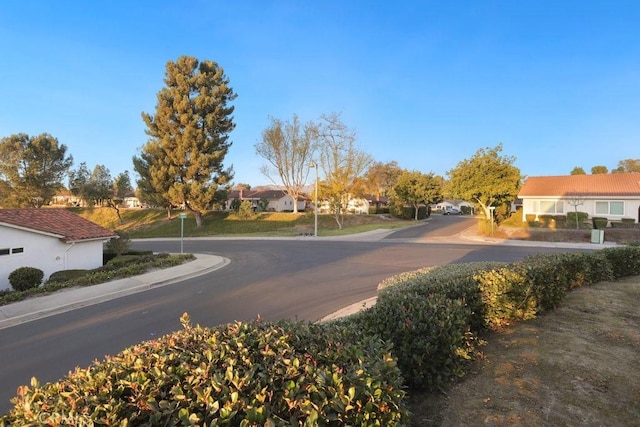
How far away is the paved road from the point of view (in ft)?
21.1

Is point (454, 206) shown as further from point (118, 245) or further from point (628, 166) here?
point (118, 245)

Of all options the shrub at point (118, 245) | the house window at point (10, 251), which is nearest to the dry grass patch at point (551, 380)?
the house window at point (10, 251)

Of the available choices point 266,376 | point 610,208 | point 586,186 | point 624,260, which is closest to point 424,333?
point 266,376

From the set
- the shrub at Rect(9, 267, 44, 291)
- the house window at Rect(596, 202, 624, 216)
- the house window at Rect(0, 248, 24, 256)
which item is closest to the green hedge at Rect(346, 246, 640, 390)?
the shrub at Rect(9, 267, 44, 291)

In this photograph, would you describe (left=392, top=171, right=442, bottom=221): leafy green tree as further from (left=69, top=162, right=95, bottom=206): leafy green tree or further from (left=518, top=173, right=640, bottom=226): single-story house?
(left=69, top=162, right=95, bottom=206): leafy green tree

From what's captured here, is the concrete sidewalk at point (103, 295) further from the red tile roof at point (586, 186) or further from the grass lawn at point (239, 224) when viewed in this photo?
the red tile roof at point (586, 186)

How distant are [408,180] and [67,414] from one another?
158 ft

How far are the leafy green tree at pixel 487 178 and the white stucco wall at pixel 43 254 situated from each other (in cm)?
2658

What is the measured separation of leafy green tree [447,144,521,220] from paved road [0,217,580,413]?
40.3 feet

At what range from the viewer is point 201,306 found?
9.54 meters

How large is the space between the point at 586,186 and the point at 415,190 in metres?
19.0

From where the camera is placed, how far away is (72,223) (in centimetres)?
1772

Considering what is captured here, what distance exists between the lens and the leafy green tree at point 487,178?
28625 mm

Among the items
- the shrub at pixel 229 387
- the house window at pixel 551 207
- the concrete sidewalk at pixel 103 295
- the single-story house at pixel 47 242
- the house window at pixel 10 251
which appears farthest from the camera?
the house window at pixel 551 207
